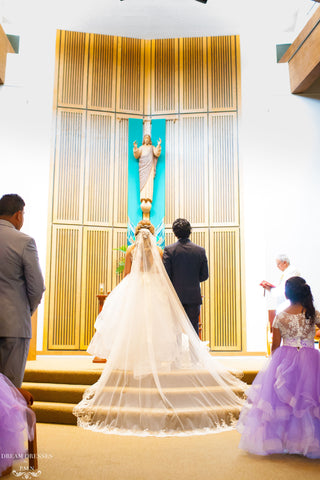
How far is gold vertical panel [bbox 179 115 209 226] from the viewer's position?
930 centimetres

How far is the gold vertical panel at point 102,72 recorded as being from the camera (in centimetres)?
957

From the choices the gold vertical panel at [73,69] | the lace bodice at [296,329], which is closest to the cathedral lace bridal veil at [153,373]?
the lace bodice at [296,329]

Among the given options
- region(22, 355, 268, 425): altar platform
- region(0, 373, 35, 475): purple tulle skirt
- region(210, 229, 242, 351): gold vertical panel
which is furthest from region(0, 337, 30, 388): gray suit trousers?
region(210, 229, 242, 351): gold vertical panel

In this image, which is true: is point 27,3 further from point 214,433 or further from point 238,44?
point 214,433

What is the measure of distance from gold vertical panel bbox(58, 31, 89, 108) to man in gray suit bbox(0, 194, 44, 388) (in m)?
6.83

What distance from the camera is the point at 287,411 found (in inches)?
129

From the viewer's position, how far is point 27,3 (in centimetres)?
905

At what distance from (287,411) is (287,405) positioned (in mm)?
41

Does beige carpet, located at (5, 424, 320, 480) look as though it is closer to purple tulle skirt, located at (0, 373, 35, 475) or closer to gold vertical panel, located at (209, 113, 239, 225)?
purple tulle skirt, located at (0, 373, 35, 475)

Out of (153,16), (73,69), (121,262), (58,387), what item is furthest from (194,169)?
(58,387)

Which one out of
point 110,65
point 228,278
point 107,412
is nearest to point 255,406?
point 107,412

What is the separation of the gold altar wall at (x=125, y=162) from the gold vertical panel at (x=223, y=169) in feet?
0.07

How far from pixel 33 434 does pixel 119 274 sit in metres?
6.17

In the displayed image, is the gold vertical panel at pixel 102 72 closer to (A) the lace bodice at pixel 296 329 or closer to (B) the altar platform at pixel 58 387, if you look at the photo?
(B) the altar platform at pixel 58 387
